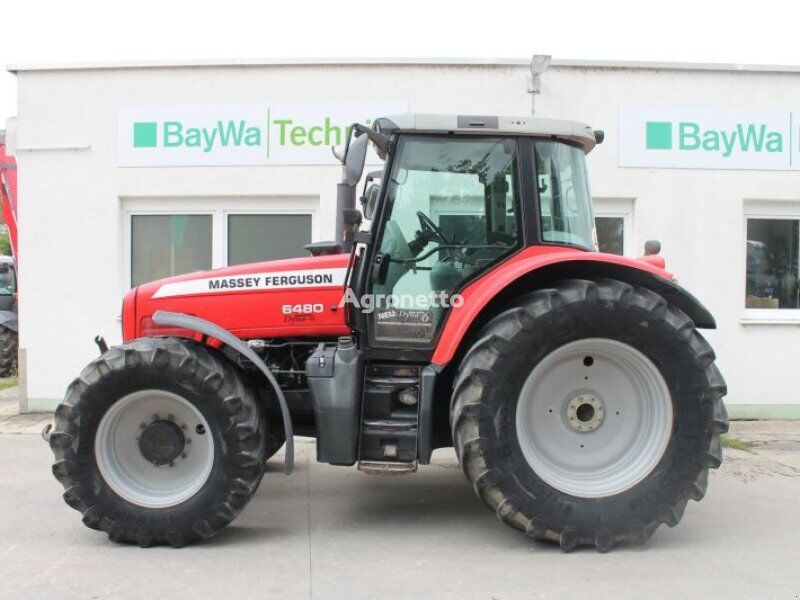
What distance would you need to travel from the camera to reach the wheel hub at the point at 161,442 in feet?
14.7

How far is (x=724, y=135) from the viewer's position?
8.34 meters

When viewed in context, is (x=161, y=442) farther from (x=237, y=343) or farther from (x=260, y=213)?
(x=260, y=213)

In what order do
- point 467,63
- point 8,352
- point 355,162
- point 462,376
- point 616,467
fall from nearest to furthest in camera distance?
point 355,162 < point 462,376 < point 616,467 < point 467,63 < point 8,352

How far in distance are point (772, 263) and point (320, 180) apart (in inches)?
200

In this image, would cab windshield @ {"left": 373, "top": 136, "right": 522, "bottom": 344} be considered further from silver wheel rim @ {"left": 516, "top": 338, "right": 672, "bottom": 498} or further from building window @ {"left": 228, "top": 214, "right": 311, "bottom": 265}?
building window @ {"left": 228, "top": 214, "right": 311, "bottom": 265}

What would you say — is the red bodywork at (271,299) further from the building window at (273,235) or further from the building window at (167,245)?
the building window at (167,245)

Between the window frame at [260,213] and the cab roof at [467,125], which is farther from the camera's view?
the window frame at [260,213]

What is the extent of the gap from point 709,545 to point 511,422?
1360mm

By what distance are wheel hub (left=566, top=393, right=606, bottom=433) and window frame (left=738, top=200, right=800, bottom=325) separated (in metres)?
4.67

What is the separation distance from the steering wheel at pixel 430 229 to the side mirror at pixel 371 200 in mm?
278

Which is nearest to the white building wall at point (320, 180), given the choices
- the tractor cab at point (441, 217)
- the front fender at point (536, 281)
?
the tractor cab at point (441, 217)

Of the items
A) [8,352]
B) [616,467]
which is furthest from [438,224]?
[8,352]

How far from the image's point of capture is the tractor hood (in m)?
4.80

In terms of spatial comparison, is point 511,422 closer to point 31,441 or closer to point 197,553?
point 197,553
